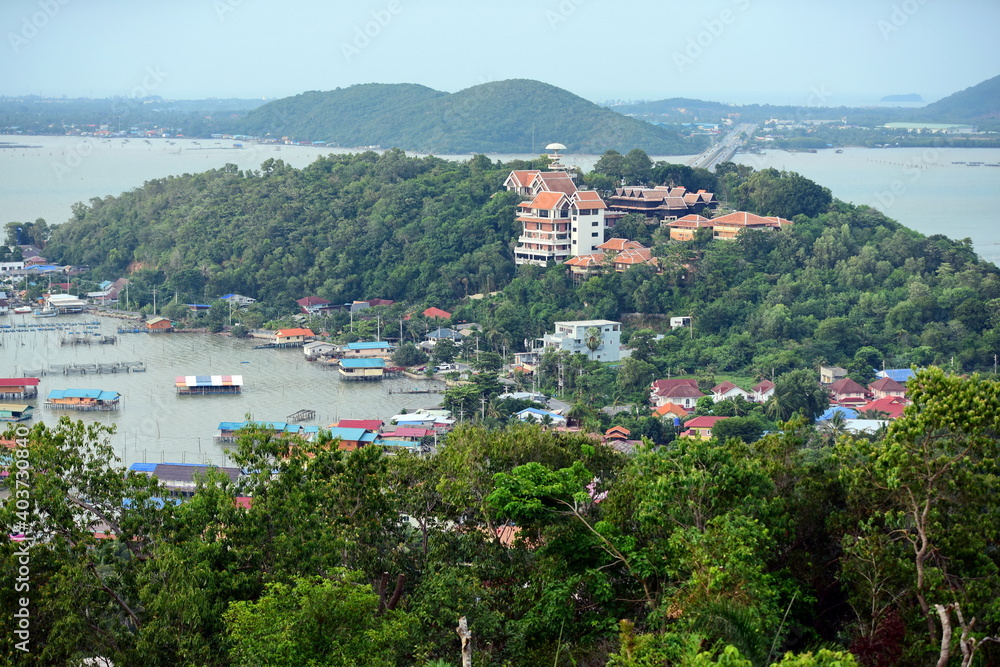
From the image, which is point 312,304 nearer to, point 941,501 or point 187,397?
point 187,397

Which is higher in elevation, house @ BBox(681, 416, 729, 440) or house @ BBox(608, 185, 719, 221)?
house @ BBox(608, 185, 719, 221)

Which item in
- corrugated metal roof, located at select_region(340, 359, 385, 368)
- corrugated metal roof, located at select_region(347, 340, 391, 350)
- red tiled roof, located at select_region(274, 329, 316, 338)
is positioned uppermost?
red tiled roof, located at select_region(274, 329, 316, 338)

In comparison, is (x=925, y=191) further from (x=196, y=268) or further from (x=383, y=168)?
(x=196, y=268)

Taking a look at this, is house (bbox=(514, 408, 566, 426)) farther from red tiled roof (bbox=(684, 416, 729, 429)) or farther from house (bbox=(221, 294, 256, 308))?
house (bbox=(221, 294, 256, 308))

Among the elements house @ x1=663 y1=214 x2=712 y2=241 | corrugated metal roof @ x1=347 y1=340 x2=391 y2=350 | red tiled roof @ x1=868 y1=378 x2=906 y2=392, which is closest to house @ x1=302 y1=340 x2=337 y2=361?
corrugated metal roof @ x1=347 y1=340 x2=391 y2=350

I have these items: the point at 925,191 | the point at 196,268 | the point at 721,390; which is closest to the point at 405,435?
the point at 721,390

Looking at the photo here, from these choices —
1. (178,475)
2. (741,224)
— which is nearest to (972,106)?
(741,224)
